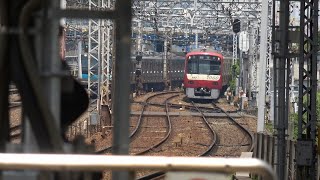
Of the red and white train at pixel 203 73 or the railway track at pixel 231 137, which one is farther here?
the red and white train at pixel 203 73

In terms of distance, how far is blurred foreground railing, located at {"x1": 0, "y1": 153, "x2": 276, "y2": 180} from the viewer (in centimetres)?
234

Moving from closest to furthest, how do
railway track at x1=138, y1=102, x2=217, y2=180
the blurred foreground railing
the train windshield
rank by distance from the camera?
the blurred foreground railing → railway track at x1=138, y1=102, x2=217, y2=180 → the train windshield

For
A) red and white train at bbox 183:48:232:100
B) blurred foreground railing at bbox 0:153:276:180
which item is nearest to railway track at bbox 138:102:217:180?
red and white train at bbox 183:48:232:100

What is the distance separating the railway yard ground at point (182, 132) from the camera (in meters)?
16.3

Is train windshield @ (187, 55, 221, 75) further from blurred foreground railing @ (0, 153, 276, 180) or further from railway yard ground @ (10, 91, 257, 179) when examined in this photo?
blurred foreground railing @ (0, 153, 276, 180)

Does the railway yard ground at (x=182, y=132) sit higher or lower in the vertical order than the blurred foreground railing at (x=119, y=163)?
lower

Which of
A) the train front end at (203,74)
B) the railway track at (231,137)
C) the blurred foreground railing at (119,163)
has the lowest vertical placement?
the railway track at (231,137)

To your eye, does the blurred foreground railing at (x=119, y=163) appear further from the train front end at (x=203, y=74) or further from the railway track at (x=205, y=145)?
the train front end at (x=203, y=74)

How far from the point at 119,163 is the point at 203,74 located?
3021 cm

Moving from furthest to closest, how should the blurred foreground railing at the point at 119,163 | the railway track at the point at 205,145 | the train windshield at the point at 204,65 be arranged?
the train windshield at the point at 204,65
the railway track at the point at 205,145
the blurred foreground railing at the point at 119,163

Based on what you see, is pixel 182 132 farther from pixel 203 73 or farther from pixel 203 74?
pixel 203 73

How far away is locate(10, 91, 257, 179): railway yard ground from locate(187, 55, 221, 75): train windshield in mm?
2720

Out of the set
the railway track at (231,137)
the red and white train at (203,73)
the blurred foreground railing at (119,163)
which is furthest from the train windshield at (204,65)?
the blurred foreground railing at (119,163)

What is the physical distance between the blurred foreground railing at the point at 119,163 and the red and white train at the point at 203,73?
29280 millimetres
